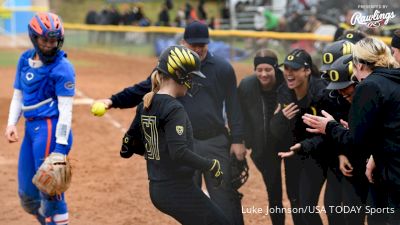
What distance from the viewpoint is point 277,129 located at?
674cm

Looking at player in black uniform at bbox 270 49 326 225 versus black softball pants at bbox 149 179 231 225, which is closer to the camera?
black softball pants at bbox 149 179 231 225

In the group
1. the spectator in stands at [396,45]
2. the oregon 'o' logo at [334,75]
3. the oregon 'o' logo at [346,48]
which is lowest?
the oregon 'o' logo at [334,75]

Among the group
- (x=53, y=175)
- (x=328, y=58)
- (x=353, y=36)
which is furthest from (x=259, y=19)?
(x=53, y=175)

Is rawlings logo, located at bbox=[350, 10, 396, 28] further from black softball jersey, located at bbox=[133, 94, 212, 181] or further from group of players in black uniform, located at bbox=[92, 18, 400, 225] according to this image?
black softball jersey, located at bbox=[133, 94, 212, 181]

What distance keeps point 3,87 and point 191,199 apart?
14105 mm

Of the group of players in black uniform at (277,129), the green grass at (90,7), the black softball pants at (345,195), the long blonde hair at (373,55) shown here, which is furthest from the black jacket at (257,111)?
the green grass at (90,7)

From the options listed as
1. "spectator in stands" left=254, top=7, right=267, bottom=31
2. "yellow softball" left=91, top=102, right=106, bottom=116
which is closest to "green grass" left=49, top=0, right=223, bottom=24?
"spectator in stands" left=254, top=7, right=267, bottom=31

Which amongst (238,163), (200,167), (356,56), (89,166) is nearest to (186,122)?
(200,167)

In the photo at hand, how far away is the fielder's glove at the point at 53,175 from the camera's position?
6160 millimetres

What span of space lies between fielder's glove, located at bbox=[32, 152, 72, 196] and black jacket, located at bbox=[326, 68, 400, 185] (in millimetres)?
2734

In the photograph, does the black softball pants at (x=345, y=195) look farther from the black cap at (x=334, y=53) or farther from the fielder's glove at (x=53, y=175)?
the fielder's glove at (x=53, y=175)

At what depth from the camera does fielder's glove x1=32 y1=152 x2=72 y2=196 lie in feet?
20.2

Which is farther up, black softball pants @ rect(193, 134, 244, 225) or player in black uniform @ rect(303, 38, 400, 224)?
player in black uniform @ rect(303, 38, 400, 224)

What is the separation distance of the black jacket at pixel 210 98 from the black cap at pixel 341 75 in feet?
4.28
